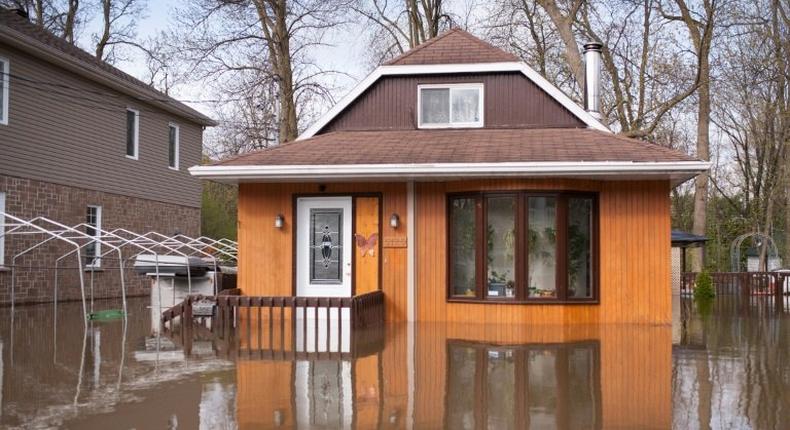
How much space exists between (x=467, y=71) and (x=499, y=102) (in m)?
0.86

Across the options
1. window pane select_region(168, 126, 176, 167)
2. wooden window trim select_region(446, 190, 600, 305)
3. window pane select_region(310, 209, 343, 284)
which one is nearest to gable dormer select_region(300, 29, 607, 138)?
window pane select_region(310, 209, 343, 284)

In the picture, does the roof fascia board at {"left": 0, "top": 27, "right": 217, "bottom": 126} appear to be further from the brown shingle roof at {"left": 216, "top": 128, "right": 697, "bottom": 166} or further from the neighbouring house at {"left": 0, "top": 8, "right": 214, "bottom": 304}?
the brown shingle roof at {"left": 216, "top": 128, "right": 697, "bottom": 166}

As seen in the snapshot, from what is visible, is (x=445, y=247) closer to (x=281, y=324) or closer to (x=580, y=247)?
(x=580, y=247)

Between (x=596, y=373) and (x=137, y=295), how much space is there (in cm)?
1876

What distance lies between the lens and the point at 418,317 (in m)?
14.1

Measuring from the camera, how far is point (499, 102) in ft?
52.1

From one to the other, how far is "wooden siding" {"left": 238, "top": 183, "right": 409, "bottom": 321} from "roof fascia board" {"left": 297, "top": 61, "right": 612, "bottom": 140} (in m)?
2.13

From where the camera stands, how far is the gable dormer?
15750mm

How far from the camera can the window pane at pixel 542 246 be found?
1341 cm

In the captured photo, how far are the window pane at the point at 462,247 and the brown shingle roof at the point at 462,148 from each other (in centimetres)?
94

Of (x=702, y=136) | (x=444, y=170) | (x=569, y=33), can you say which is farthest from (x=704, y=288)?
(x=444, y=170)

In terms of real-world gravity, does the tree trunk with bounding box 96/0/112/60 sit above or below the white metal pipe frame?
above

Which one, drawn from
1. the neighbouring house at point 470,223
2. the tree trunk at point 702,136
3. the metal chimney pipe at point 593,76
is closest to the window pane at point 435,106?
the neighbouring house at point 470,223

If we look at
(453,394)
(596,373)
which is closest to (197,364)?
(453,394)
